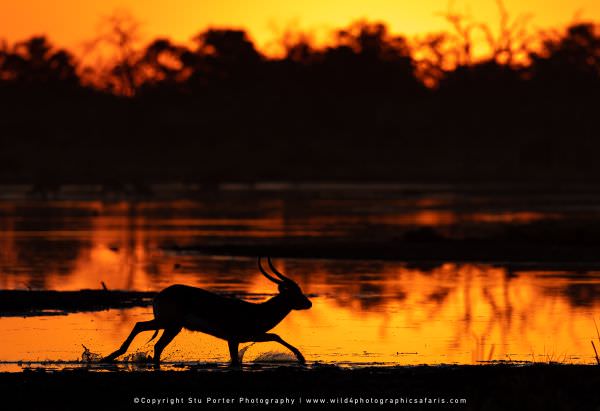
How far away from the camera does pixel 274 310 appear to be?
14633mm

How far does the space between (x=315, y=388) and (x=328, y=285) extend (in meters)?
11.3

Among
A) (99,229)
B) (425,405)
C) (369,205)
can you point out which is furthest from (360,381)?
(369,205)

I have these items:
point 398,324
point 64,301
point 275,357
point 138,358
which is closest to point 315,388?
point 275,357

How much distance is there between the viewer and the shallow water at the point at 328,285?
16359mm

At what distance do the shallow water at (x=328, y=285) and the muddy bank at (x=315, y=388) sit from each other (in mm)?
1529

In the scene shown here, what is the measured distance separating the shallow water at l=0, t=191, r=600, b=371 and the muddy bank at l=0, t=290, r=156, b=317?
21.9 inches

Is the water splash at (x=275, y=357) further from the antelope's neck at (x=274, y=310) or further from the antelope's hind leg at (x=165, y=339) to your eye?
the antelope's hind leg at (x=165, y=339)

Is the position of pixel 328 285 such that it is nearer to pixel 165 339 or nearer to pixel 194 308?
pixel 165 339

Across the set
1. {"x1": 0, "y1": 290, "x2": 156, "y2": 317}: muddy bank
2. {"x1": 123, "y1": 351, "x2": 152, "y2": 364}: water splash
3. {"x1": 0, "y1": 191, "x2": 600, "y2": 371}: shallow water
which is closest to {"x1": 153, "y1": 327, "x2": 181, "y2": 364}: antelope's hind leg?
{"x1": 123, "y1": 351, "x2": 152, "y2": 364}: water splash

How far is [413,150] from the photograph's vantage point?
103938mm

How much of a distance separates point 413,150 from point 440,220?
193 feet

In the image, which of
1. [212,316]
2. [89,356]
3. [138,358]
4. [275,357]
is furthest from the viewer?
[275,357]

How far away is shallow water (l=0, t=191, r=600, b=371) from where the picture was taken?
644 inches

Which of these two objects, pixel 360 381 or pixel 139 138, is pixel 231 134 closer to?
pixel 139 138
